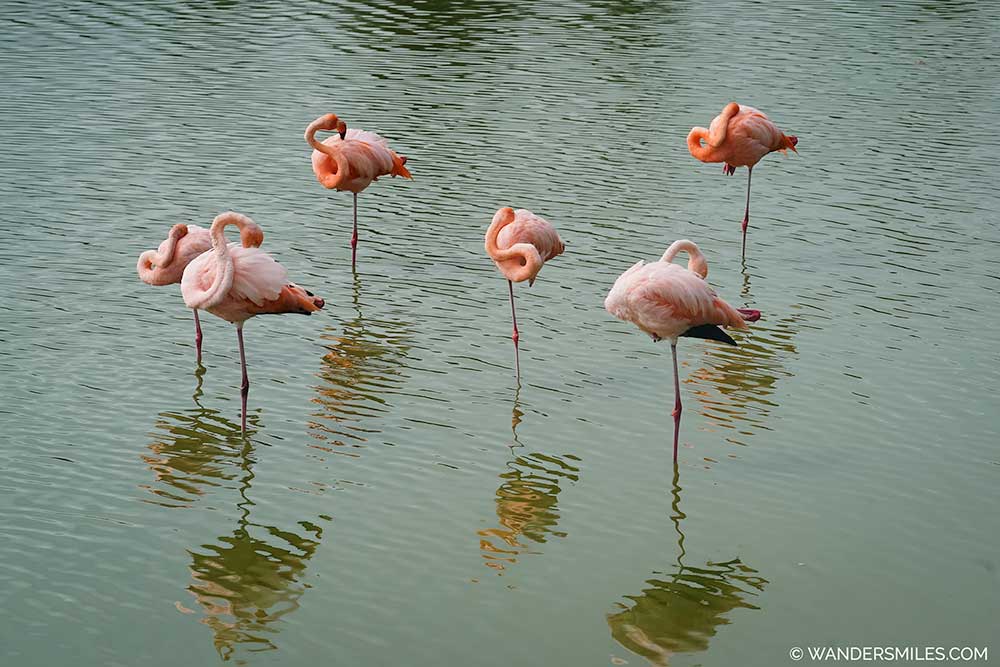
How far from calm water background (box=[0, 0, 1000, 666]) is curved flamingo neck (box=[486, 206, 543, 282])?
883 millimetres

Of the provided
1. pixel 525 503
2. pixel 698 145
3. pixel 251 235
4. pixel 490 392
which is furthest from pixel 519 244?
pixel 698 145

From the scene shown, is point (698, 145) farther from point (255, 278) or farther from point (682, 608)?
point (682, 608)

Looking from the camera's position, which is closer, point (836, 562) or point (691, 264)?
point (836, 562)

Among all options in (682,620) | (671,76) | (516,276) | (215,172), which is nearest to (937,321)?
(516,276)

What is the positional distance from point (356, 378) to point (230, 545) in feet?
9.38

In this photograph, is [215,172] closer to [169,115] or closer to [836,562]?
[169,115]

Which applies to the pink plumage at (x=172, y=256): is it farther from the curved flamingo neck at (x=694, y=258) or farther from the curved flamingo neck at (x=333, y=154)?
the curved flamingo neck at (x=694, y=258)

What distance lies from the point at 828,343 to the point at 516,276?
2929mm

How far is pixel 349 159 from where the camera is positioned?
530 inches

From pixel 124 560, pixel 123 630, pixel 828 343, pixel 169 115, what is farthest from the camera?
pixel 169 115

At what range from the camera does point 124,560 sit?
7688 millimetres

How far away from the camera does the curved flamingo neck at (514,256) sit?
1027 cm

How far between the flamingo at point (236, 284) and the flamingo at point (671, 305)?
2.45 m

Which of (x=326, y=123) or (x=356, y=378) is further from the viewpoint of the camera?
(x=326, y=123)
